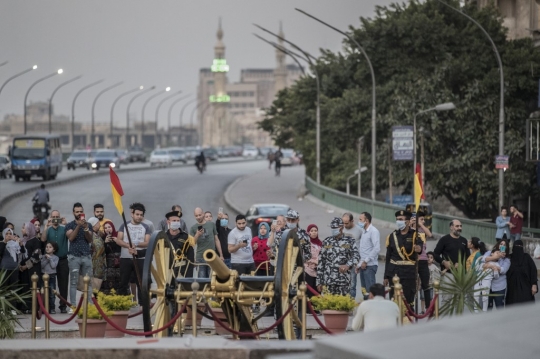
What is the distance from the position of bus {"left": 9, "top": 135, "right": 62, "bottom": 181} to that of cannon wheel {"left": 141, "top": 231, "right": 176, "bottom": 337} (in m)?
52.3

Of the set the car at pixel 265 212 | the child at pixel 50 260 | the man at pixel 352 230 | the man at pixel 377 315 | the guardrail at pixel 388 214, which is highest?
the man at pixel 352 230

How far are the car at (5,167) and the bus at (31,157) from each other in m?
2.43

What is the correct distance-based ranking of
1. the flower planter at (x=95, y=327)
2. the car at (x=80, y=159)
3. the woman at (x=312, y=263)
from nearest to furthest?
1. the flower planter at (x=95, y=327)
2. the woman at (x=312, y=263)
3. the car at (x=80, y=159)

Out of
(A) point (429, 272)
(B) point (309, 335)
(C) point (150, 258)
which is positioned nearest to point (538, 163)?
(A) point (429, 272)

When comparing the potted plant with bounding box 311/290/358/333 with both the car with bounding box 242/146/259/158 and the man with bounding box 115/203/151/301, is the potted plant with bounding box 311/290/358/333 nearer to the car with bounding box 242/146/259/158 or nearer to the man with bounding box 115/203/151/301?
the man with bounding box 115/203/151/301

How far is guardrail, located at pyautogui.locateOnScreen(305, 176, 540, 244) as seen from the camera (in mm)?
31861

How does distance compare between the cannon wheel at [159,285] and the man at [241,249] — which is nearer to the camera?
the cannon wheel at [159,285]

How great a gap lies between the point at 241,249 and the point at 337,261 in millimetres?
2030

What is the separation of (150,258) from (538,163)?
34.0 metres

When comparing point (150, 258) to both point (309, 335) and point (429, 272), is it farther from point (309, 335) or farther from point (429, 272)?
point (429, 272)

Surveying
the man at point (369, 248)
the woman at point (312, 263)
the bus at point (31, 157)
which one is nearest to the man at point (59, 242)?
the woman at point (312, 263)

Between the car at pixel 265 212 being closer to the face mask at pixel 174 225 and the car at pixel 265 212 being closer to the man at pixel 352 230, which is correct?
the man at pixel 352 230

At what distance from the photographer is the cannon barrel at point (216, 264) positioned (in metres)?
13.2

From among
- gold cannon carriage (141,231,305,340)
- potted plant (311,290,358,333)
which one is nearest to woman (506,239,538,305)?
potted plant (311,290,358,333)
